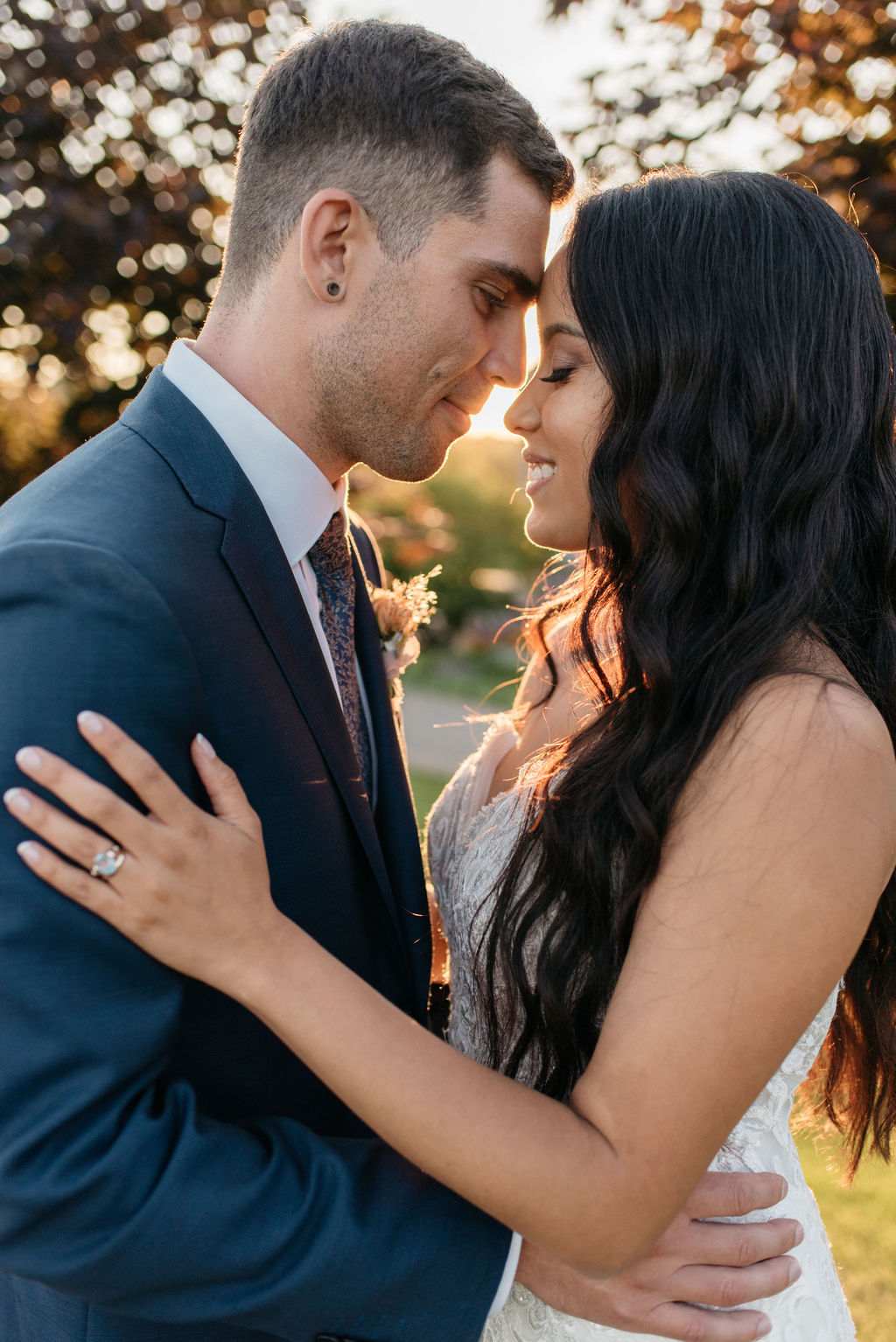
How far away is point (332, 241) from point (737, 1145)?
2008 millimetres

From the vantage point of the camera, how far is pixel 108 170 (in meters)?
6.41

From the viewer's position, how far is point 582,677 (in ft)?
7.66

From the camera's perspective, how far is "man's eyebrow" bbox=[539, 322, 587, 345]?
2.15 metres

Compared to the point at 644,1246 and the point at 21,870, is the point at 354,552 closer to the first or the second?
the point at 21,870

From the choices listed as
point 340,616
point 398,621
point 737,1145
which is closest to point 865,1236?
point 737,1145

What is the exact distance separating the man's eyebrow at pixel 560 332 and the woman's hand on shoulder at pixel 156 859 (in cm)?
120

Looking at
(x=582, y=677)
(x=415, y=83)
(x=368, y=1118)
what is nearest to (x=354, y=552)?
(x=582, y=677)

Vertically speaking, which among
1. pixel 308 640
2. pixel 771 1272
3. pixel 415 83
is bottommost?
pixel 771 1272

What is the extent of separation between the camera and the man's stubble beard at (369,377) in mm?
2211

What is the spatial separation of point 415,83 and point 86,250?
4.83m

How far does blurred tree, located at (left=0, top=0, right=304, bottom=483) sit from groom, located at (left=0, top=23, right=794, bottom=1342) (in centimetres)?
444

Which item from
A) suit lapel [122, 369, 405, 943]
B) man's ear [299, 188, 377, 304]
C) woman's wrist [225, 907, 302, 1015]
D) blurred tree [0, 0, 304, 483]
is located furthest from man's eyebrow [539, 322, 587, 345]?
blurred tree [0, 0, 304, 483]

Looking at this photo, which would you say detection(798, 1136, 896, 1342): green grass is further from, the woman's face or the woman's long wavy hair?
the woman's face

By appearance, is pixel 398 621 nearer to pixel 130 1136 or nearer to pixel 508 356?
pixel 508 356
